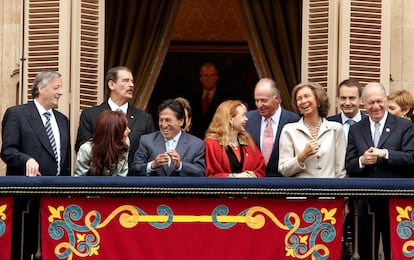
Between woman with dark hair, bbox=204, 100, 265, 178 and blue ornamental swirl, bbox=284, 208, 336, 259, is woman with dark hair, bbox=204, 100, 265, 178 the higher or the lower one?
the higher one

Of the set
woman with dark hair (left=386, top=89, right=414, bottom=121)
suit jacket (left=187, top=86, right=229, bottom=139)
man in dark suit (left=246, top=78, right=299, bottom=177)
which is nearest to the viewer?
man in dark suit (left=246, top=78, right=299, bottom=177)

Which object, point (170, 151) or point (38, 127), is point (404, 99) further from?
point (38, 127)

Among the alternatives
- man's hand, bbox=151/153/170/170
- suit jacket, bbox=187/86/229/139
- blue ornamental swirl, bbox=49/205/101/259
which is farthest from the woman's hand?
suit jacket, bbox=187/86/229/139

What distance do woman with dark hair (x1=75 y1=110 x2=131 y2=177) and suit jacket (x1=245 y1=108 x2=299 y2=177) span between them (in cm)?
146

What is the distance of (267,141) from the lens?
1669cm

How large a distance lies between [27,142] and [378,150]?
3.34 metres

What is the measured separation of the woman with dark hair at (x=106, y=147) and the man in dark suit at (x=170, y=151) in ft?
0.91

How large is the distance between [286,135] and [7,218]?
277cm

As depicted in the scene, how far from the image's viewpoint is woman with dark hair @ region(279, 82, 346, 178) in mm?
16094

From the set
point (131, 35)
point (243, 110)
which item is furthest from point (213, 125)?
point (131, 35)

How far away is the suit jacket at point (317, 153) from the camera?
16.1m

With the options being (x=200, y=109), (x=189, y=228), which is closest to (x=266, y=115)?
(x=189, y=228)

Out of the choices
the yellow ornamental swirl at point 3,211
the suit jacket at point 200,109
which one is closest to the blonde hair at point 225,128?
the yellow ornamental swirl at point 3,211

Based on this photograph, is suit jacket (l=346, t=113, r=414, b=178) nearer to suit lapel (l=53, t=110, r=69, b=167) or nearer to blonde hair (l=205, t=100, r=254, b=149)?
blonde hair (l=205, t=100, r=254, b=149)
